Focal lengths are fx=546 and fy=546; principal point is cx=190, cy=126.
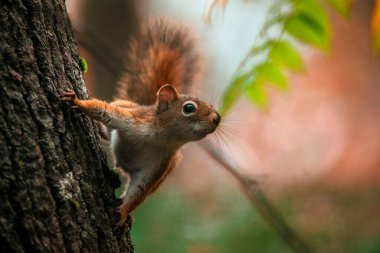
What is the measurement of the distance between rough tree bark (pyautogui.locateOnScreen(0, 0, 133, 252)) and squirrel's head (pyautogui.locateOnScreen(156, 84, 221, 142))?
89 centimetres

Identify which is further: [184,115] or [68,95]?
[184,115]

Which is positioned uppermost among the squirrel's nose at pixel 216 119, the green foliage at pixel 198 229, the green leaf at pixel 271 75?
the green leaf at pixel 271 75

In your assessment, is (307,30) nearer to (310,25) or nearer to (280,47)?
(310,25)

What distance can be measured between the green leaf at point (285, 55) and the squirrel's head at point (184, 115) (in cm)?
41

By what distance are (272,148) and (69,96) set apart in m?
6.60

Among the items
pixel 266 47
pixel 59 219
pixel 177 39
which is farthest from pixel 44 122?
pixel 177 39

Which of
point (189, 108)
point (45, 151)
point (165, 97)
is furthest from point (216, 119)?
point (45, 151)

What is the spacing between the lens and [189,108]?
274 cm

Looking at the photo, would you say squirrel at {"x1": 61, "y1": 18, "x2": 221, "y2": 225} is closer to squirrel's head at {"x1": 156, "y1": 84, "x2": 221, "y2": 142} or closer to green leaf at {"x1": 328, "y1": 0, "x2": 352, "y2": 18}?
squirrel's head at {"x1": 156, "y1": 84, "x2": 221, "y2": 142}

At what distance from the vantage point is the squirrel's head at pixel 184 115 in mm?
2650

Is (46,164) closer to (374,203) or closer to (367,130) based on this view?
(374,203)

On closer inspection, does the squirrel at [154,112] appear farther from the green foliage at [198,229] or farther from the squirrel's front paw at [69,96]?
the green foliage at [198,229]

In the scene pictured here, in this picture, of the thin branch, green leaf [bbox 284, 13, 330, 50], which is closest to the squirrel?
the thin branch

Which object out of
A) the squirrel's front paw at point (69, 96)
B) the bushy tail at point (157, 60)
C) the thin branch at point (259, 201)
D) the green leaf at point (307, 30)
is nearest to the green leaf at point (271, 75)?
the green leaf at point (307, 30)
